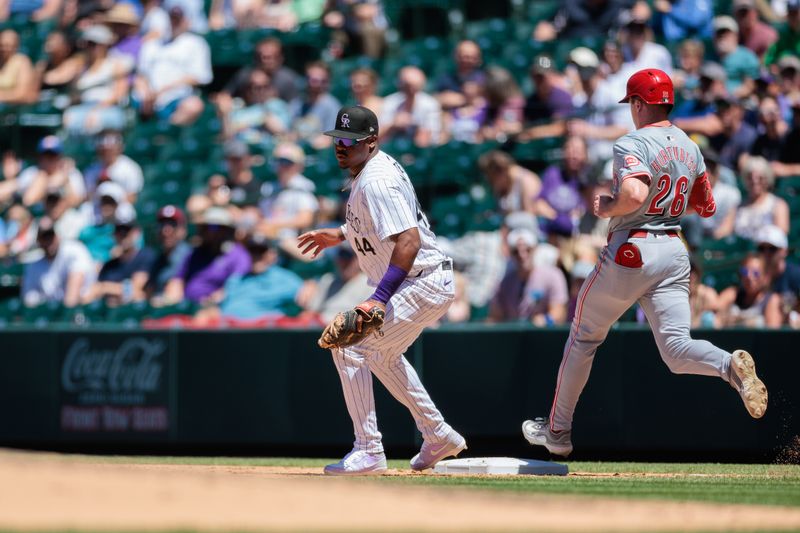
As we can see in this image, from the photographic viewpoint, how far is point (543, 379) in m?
10.1

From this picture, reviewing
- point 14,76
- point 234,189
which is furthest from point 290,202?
point 14,76

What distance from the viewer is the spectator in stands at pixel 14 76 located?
54.7 ft

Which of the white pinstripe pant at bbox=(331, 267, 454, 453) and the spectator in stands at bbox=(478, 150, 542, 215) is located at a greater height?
the spectator in stands at bbox=(478, 150, 542, 215)

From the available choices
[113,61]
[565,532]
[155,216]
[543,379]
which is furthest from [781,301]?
[113,61]

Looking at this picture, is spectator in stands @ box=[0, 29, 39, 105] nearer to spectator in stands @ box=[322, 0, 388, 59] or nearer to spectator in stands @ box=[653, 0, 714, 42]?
spectator in stands @ box=[322, 0, 388, 59]

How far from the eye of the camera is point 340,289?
11.4m

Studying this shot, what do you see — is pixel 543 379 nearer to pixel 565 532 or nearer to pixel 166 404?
pixel 166 404

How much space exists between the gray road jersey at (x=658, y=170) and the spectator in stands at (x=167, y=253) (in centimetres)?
608

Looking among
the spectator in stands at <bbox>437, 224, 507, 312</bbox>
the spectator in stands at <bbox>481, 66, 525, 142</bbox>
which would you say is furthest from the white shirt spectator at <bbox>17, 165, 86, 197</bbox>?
the spectator in stands at <bbox>437, 224, 507, 312</bbox>

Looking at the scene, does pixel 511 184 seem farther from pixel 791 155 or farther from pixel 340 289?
pixel 791 155

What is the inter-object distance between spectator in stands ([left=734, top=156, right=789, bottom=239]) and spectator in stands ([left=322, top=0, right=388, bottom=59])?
5.66 m

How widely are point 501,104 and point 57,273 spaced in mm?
4369

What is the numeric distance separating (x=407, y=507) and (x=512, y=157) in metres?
7.50

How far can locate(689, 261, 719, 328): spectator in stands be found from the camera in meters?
9.80
